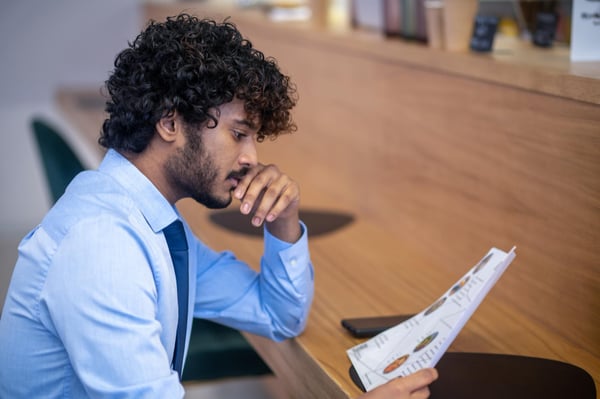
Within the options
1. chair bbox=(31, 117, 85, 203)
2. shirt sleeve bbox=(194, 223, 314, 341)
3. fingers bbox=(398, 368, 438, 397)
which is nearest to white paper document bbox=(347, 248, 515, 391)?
fingers bbox=(398, 368, 438, 397)

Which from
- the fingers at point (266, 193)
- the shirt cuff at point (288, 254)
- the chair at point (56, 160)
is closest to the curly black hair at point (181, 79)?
the fingers at point (266, 193)

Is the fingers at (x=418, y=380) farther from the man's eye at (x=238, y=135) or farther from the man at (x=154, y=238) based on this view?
the man's eye at (x=238, y=135)

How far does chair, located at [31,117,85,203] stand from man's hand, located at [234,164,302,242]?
0.97 metres

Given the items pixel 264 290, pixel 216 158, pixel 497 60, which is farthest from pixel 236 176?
pixel 497 60

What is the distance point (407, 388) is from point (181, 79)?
0.51 meters

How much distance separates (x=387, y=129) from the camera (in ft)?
6.48

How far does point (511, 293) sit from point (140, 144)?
728mm

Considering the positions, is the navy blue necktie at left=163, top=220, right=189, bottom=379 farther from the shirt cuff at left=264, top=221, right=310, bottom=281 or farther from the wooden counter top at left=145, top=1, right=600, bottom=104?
the wooden counter top at left=145, top=1, right=600, bottom=104

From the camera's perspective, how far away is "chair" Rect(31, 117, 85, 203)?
216cm

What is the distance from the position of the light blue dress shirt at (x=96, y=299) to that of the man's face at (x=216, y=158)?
0.05 meters

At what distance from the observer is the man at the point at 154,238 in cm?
97

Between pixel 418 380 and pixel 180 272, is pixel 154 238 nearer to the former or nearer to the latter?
pixel 180 272

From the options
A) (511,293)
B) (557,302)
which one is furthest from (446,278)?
(557,302)

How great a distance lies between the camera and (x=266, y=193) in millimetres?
1298
